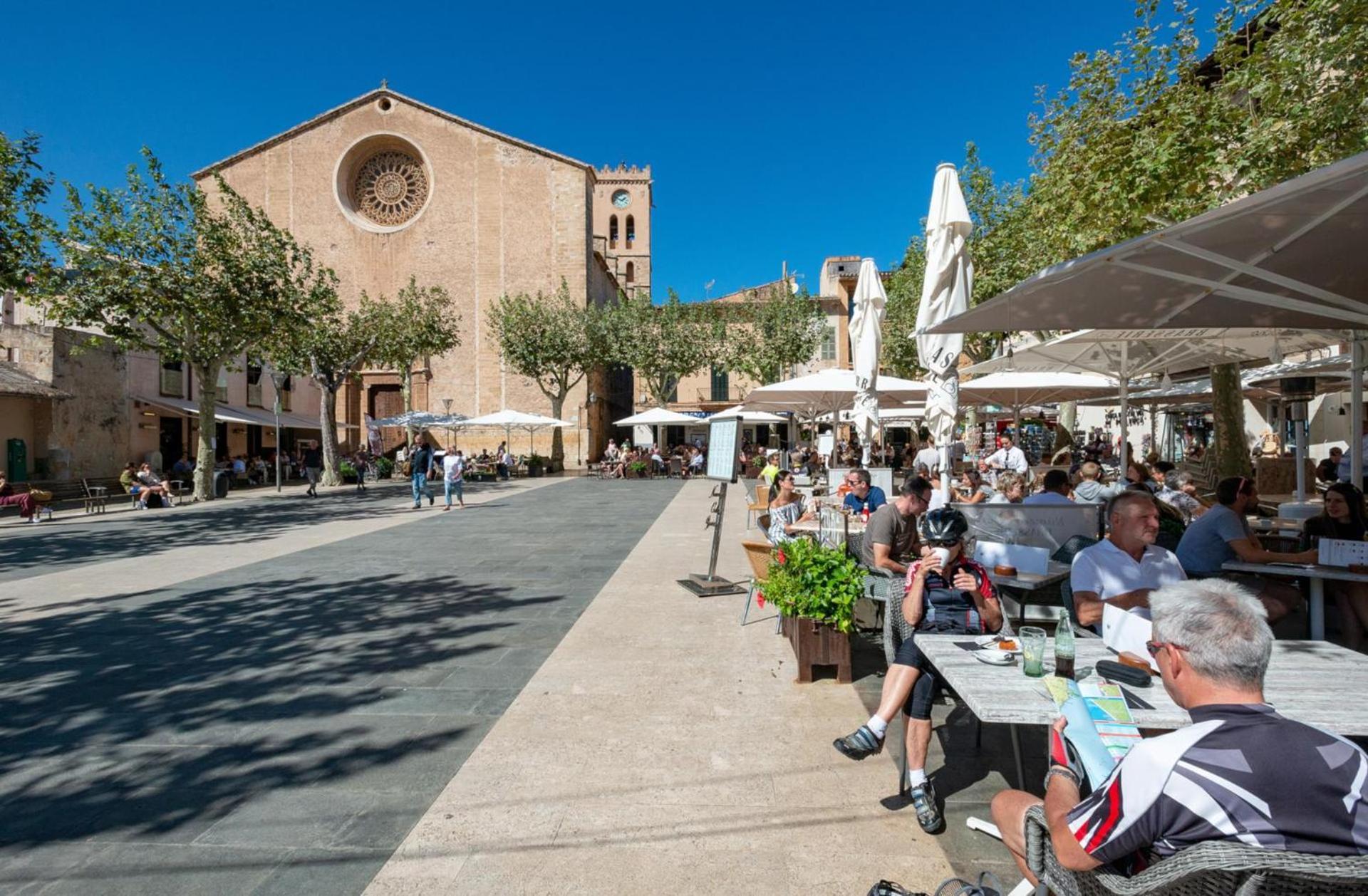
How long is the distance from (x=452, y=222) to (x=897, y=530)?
3500 cm

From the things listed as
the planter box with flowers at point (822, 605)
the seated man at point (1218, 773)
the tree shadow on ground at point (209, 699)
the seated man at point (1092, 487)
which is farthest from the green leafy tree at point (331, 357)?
the seated man at point (1218, 773)

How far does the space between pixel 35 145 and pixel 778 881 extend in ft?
49.9

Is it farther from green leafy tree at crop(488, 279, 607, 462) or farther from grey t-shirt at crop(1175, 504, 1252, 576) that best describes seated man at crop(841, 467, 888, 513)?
green leafy tree at crop(488, 279, 607, 462)

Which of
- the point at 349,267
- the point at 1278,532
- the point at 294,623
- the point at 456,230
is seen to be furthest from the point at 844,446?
the point at 349,267

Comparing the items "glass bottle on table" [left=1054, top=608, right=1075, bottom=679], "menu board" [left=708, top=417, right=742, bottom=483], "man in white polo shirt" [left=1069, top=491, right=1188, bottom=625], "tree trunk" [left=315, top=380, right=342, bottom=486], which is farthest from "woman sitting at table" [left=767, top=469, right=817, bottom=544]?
"tree trunk" [left=315, top=380, right=342, bottom=486]

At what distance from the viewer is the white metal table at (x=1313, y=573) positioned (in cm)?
440

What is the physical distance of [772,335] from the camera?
108ft

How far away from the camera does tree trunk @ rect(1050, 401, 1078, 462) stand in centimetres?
1609

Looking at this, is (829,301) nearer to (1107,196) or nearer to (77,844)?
(1107,196)

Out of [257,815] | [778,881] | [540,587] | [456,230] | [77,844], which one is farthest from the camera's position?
[456,230]

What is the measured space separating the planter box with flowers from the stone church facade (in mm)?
30951

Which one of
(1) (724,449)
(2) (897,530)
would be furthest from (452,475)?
(2) (897,530)

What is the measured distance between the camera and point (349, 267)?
35438 millimetres

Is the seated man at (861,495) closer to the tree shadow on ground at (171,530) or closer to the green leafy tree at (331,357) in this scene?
the tree shadow on ground at (171,530)
